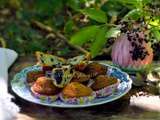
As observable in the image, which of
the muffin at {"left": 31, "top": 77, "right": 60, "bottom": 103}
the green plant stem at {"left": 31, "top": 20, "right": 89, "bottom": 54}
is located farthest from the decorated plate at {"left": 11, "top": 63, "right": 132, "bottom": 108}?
the green plant stem at {"left": 31, "top": 20, "right": 89, "bottom": 54}

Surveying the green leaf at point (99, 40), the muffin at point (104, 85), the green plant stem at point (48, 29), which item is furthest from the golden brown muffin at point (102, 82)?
the green plant stem at point (48, 29)

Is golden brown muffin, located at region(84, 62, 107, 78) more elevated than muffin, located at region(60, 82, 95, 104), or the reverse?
golden brown muffin, located at region(84, 62, 107, 78)

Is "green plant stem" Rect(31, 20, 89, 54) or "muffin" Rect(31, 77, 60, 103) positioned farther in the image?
"green plant stem" Rect(31, 20, 89, 54)

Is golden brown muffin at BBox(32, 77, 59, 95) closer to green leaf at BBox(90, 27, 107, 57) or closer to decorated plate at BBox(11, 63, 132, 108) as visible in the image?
decorated plate at BBox(11, 63, 132, 108)

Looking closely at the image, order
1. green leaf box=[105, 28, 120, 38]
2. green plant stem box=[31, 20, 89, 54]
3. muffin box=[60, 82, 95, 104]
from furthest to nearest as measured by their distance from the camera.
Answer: green plant stem box=[31, 20, 89, 54], green leaf box=[105, 28, 120, 38], muffin box=[60, 82, 95, 104]

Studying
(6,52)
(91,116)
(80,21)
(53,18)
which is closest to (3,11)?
(53,18)

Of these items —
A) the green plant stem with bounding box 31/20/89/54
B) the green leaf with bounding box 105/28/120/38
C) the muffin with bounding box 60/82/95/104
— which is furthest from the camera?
the green plant stem with bounding box 31/20/89/54

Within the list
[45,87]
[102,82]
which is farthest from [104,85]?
[45,87]

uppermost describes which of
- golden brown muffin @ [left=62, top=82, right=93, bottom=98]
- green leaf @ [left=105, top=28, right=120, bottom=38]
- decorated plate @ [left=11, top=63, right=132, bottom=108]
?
green leaf @ [left=105, top=28, right=120, bottom=38]

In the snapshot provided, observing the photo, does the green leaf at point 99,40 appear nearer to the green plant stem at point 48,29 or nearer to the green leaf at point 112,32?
the green leaf at point 112,32
